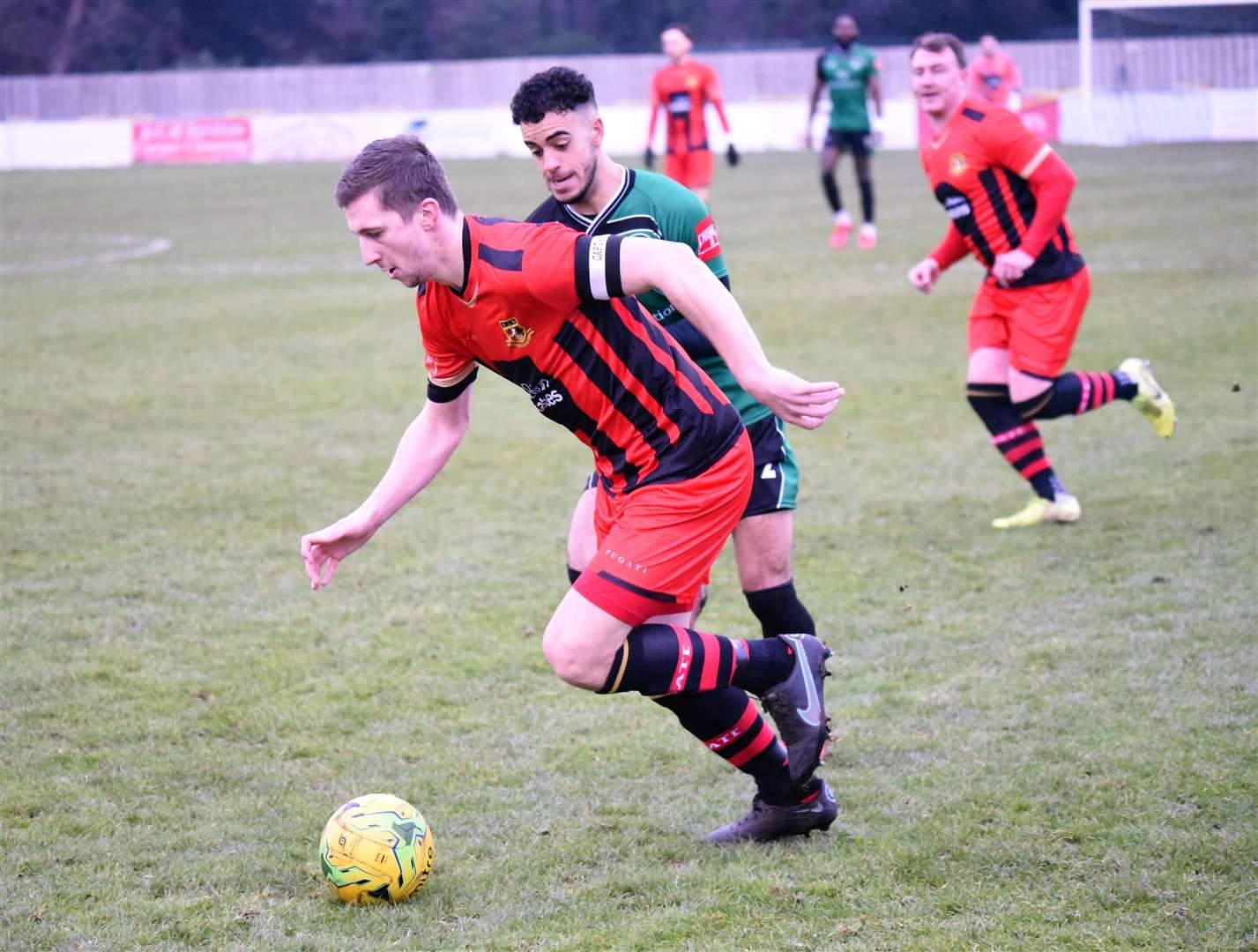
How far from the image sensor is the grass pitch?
134 inches

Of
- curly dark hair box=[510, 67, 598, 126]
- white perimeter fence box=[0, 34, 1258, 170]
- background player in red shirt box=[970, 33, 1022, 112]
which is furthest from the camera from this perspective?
white perimeter fence box=[0, 34, 1258, 170]

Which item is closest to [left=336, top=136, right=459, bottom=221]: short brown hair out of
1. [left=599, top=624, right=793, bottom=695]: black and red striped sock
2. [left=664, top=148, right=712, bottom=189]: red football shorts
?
[left=599, top=624, right=793, bottom=695]: black and red striped sock

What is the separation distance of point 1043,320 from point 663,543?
3848mm

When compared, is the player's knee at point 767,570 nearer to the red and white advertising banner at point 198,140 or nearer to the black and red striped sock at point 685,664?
the black and red striped sock at point 685,664

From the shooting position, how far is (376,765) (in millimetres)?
4289

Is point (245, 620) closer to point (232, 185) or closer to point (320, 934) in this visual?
point (320, 934)

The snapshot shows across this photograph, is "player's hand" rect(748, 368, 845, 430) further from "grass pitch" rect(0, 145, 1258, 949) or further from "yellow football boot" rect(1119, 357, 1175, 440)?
"yellow football boot" rect(1119, 357, 1175, 440)

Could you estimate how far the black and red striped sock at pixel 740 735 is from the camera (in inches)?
144

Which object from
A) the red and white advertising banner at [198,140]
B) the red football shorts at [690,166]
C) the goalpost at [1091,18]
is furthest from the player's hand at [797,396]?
the red and white advertising banner at [198,140]

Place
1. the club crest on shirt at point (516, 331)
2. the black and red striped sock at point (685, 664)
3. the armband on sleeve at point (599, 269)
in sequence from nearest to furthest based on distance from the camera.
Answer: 1. the armband on sleeve at point (599, 269)
2. the club crest on shirt at point (516, 331)
3. the black and red striped sock at point (685, 664)

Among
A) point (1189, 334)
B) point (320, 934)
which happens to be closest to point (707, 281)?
point (320, 934)

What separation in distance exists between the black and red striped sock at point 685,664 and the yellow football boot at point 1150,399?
4042mm

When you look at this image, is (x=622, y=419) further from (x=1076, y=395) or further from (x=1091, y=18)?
(x=1091, y=18)

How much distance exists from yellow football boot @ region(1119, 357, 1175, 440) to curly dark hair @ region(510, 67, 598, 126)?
155 inches
